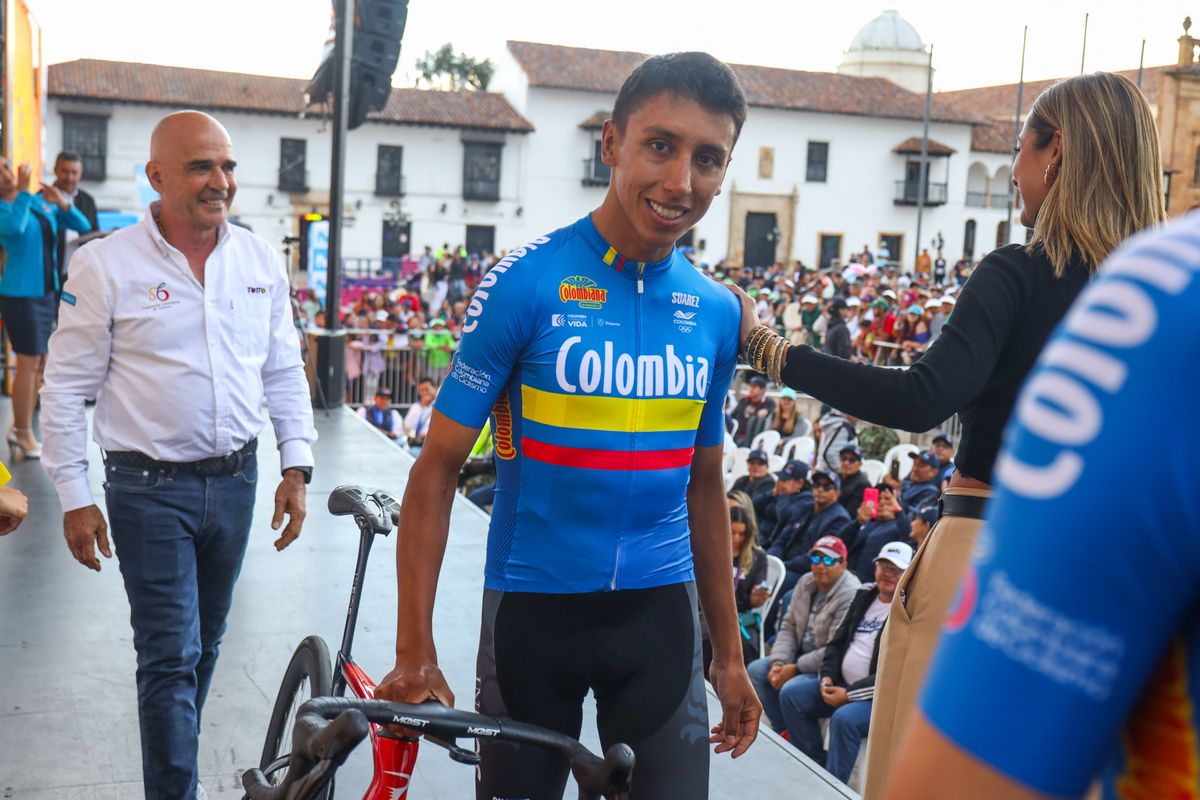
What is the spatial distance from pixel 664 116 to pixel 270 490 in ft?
19.1

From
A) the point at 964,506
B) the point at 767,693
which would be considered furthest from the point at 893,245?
the point at 964,506

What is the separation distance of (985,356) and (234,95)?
4818 cm

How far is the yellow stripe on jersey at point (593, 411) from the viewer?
2.12 m

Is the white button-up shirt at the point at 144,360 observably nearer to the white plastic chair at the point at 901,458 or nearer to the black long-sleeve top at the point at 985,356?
the black long-sleeve top at the point at 985,356

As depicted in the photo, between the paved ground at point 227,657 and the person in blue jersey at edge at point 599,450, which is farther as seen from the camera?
the paved ground at point 227,657

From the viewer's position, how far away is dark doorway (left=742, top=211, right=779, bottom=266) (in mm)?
52312

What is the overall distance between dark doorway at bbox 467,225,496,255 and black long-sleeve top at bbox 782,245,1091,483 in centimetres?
4686

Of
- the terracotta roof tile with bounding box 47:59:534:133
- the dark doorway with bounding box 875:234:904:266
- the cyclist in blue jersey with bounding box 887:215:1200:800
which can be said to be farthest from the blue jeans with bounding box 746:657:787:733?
the dark doorway with bounding box 875:234:904:266

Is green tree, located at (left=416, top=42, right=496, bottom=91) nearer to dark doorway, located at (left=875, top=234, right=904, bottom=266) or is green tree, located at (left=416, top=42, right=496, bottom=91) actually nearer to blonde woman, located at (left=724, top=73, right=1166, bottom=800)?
dark doorway, located at (left=875, top=234, right=904, bottom=266)

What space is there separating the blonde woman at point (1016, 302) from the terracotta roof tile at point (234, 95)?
43.9 metres

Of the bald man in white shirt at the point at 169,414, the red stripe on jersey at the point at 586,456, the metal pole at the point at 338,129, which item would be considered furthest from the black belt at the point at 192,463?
the metal pole at the point at 338,129

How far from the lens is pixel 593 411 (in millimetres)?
2121

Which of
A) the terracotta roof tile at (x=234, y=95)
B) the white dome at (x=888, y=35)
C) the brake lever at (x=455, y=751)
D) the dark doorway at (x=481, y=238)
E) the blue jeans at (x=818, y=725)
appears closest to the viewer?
the brake lever at (x=455, y=751)

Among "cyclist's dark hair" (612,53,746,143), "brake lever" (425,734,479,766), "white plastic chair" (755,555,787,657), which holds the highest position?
"cyclist's dark hair" (612,53,746,143)
